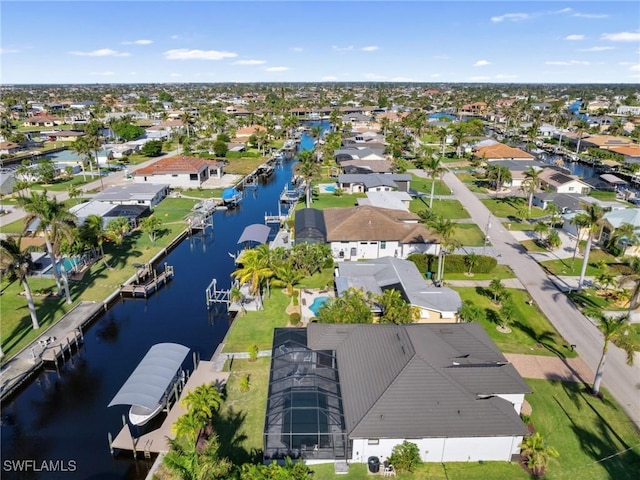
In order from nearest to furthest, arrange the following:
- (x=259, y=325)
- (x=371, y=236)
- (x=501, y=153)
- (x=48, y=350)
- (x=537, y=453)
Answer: (x=537, y=453)
(x=48, y=350)
(x=259, y=325)
(x=371, y=236)
(x=501, y=153)

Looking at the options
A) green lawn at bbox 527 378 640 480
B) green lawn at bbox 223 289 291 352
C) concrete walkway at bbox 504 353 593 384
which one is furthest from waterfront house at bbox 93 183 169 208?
green lawn at bbox 527 378 640 480

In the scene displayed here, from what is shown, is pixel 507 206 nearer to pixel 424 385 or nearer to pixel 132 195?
pixel 424 385

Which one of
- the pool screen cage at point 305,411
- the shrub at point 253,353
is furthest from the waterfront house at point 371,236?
the pool screen cage at point 305,411

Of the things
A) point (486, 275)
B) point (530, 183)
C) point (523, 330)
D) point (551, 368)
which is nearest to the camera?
point (551, 368)

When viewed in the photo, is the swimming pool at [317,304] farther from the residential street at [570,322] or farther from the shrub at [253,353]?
the residential street at [570,322]

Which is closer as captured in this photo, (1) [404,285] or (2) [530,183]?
(1) [404,285]

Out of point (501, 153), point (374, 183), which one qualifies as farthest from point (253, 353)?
point (501, 153)

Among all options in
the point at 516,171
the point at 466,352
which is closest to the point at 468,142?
the point at 516,171
